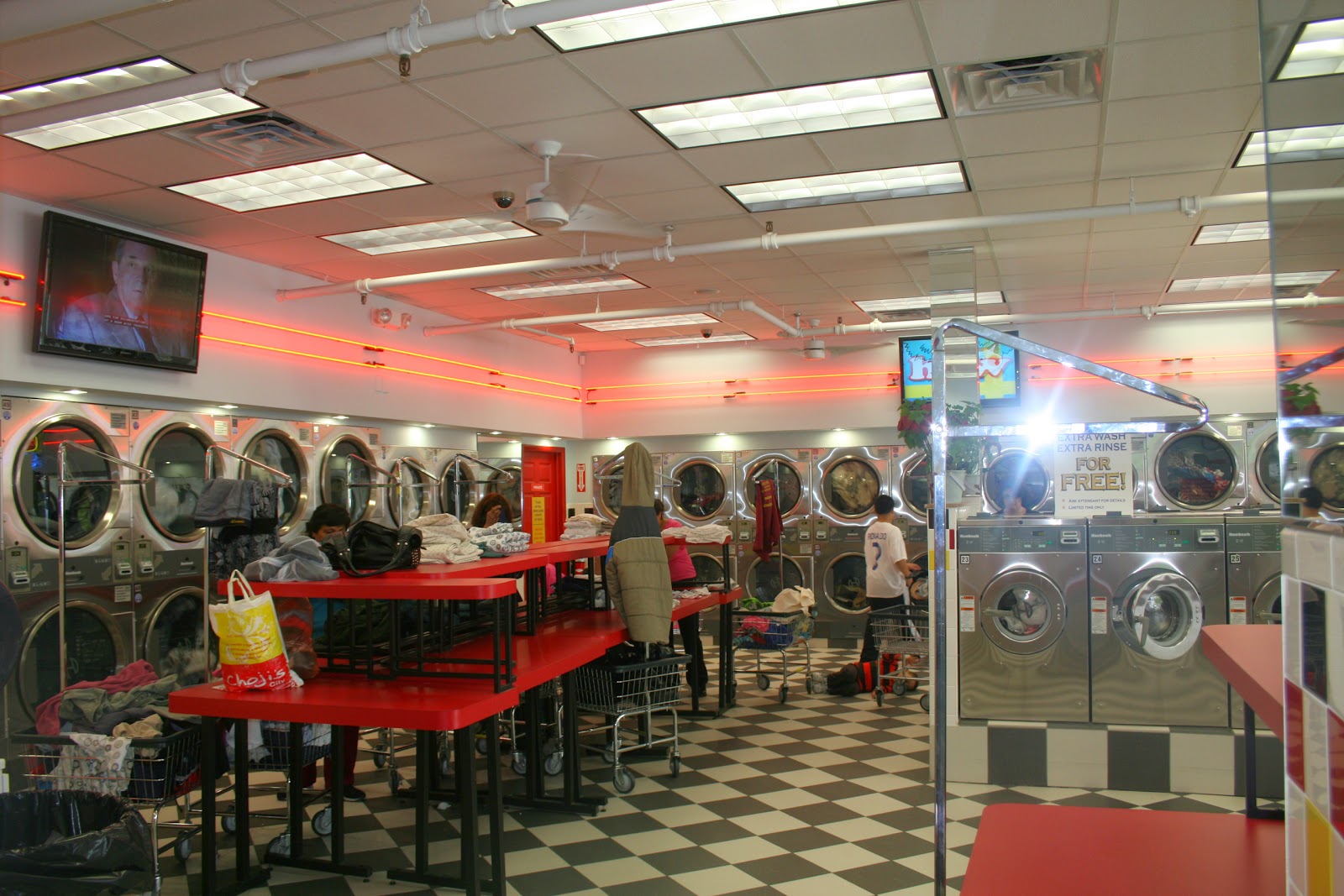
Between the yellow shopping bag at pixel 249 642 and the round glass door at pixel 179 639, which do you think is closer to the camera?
the yellow shopping bag at pixel 249 642

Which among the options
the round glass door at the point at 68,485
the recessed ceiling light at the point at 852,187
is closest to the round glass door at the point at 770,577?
the recessed ceiling light at the point at 852,187

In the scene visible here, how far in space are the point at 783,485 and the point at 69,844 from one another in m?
9.42

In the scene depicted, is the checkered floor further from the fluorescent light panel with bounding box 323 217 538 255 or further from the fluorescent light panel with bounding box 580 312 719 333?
the fluorescent light panel with bounding box 580 312 719 333

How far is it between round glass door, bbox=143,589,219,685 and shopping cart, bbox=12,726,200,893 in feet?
8.83

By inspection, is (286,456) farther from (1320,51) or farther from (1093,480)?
(1320,51)

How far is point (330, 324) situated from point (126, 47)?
163 inches

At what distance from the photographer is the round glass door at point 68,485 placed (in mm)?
5844

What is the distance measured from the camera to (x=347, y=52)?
366cm

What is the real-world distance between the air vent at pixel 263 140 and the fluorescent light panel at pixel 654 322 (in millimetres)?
4906

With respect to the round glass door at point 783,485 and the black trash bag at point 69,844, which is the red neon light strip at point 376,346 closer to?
the round glass door at point 783,485

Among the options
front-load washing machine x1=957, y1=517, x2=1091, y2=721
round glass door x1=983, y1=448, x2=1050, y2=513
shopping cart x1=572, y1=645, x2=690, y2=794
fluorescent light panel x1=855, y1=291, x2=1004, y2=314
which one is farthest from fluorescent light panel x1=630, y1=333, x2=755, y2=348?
shopping cart x1=572, y1=645, x2=690, y2=794

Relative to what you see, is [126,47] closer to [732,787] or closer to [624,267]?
[624,267]

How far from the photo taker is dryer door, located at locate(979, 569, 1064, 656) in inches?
220

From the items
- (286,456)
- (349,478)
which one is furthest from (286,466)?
(349,478)
